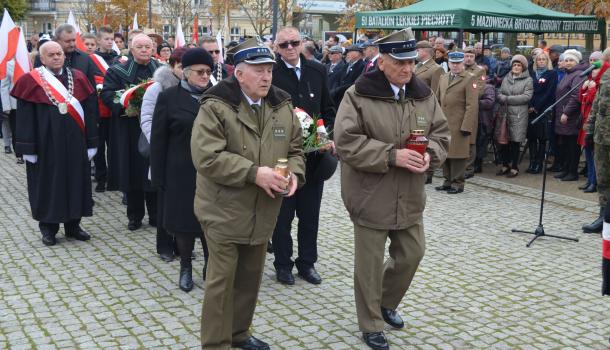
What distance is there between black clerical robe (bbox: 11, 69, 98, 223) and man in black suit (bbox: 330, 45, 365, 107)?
14.6 ft

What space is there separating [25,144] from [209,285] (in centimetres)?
394

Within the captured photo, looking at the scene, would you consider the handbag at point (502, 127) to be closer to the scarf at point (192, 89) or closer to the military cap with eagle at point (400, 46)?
the scarf at point (192, 89)

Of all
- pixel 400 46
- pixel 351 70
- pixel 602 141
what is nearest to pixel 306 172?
pixel 400 46

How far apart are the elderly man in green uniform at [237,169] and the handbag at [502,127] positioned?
27.0ft

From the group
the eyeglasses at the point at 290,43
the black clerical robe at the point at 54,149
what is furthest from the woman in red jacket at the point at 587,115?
the black clerical robe at the point at 54,149

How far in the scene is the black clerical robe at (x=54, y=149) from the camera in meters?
7.59

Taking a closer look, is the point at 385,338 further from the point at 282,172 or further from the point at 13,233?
the point at 13,233

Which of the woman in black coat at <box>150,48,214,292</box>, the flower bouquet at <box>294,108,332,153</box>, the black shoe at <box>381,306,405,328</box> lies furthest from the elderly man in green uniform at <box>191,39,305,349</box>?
the woman in black coat at <box>150,48,214,292</box>

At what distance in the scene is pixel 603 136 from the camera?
8.20 m

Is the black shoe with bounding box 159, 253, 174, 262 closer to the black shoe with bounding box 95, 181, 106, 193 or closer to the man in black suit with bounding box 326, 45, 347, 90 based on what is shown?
the black shoe with bounding box 95, 181, 106, 193

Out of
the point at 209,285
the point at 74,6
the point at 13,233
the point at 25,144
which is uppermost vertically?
the point at 74,6

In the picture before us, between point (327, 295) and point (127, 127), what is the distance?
363 centimetres

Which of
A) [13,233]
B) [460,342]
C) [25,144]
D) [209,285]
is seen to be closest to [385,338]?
[460,342]

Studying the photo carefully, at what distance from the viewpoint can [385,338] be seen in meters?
5.16
